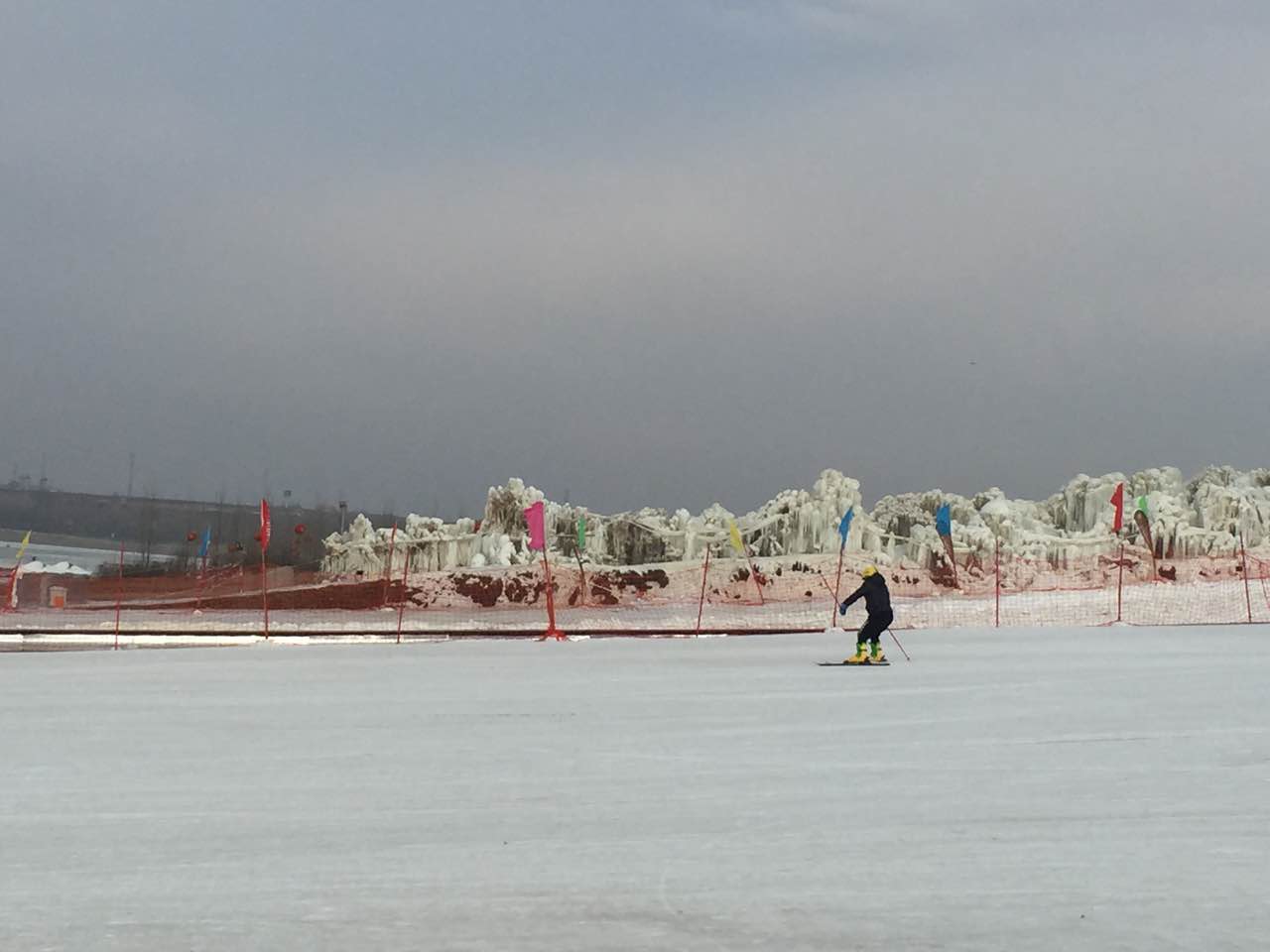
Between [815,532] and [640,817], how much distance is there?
48927mm

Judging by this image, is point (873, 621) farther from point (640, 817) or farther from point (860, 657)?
point (640, 817)

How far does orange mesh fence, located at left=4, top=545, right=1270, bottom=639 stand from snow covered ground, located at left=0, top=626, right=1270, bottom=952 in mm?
15383

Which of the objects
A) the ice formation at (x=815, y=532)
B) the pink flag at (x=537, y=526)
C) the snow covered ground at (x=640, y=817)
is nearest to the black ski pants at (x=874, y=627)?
the snow covered ground at (x=640, y=817)

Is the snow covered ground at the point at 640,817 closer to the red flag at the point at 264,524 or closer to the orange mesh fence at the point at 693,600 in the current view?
the red flag at the point at 264,524

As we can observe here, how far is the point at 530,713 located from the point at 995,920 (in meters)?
7.75

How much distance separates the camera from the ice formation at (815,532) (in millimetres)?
52688

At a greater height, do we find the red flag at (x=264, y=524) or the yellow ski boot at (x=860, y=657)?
the red flag at (x=264, y=524)

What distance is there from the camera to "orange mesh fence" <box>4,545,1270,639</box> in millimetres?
31469

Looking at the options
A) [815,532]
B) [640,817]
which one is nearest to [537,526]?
[640,817]

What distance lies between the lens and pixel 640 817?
25.3 ft

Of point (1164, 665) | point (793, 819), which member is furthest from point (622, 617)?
point (793, 819)

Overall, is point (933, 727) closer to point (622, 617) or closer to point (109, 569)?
A: point (622, 617)

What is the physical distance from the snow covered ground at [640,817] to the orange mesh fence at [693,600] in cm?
1538

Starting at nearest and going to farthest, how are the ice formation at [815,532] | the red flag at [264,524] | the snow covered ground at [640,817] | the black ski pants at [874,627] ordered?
1. the snow covered ground at [640,817]
2. the black ski pants at [874,627]
3. the red flag at [264,524]
4. the ice formation at [815,532]
